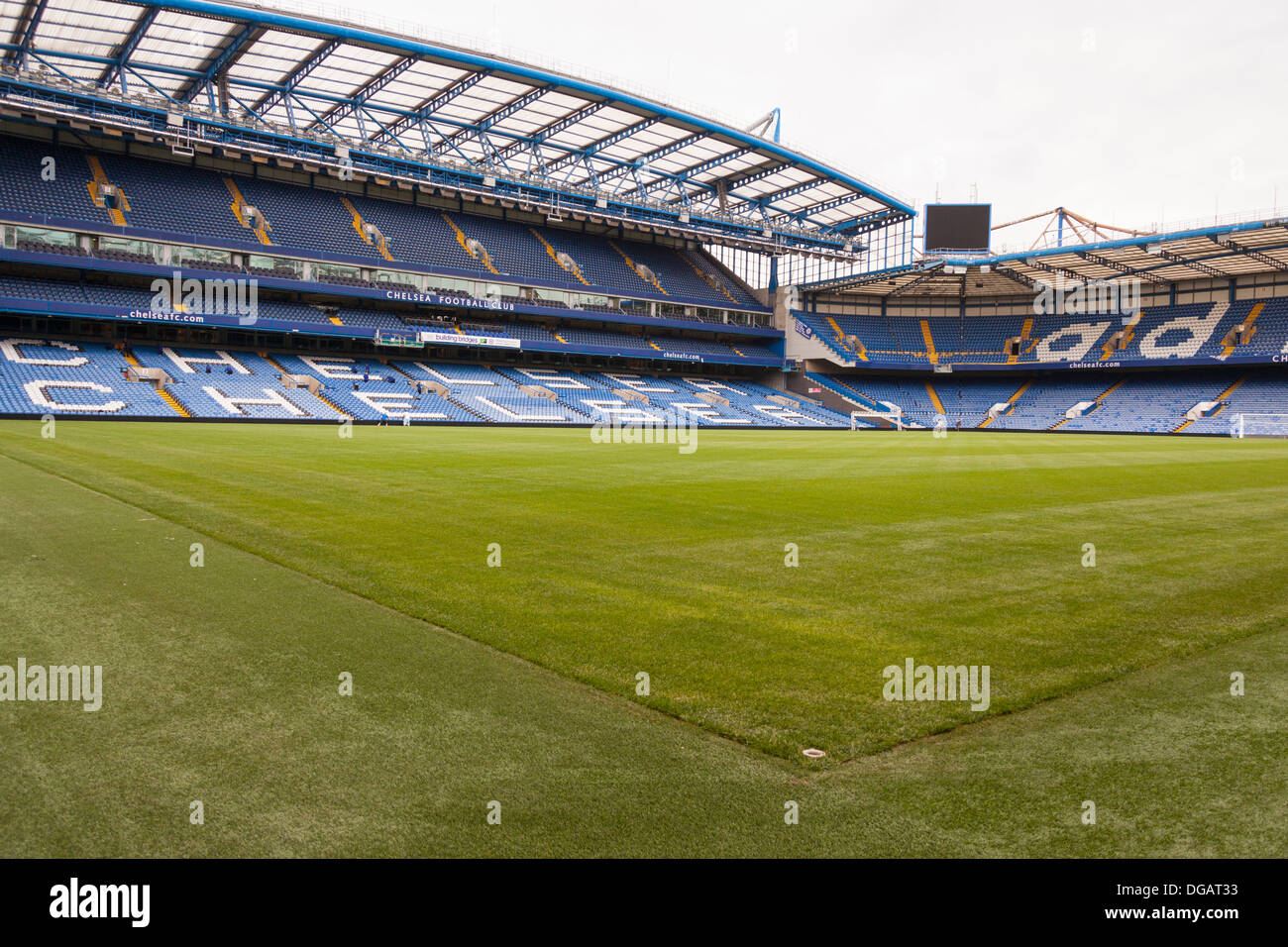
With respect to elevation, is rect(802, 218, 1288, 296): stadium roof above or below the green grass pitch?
above

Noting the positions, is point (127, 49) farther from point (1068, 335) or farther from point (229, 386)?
point (1068, 335)

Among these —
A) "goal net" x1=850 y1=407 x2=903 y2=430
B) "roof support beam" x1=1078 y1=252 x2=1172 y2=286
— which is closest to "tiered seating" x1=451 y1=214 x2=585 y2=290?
"goal net" x1=850 y1=407 x2=903 y2=430

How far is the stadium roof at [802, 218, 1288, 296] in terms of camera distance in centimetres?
5756

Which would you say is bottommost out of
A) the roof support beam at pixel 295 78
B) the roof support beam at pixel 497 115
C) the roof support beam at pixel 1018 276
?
the roof support beam at pixel 1018 276

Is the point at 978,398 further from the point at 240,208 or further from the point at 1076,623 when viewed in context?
the point at 1076,623

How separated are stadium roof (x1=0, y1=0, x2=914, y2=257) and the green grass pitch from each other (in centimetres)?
4364

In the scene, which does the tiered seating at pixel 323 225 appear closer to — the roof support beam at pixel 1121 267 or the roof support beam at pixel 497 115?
the roof support beam at pixel 497 115

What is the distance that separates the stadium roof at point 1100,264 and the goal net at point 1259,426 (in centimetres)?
1295

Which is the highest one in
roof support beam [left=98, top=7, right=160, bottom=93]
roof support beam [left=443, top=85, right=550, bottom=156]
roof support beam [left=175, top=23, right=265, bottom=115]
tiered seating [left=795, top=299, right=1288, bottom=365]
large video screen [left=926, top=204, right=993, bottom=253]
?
roof support beam [left=443, top=85, right=550, bottom=156]

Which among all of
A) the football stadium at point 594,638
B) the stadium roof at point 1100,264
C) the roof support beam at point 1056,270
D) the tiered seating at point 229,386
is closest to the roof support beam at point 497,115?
the football stadium at point 594,638

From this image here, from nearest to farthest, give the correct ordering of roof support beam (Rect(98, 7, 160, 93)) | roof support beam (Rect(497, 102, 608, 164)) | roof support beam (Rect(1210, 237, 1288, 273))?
roof support beam (Rect(98, 7, 160, 93)) → roof support beam (Rect(497, 102, 608, 164)) → roof support beam (Rect(1210, 237, 1288, 273))

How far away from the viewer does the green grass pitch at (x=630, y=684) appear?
3061 mm

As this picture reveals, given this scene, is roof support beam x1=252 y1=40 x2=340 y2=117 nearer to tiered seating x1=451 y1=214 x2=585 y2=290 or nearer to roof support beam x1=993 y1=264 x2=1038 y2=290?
tiered seating x1=451 y1=214 x2=585 y2=290

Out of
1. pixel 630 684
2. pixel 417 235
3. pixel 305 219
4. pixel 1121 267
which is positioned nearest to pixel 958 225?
pixel 1121 267
